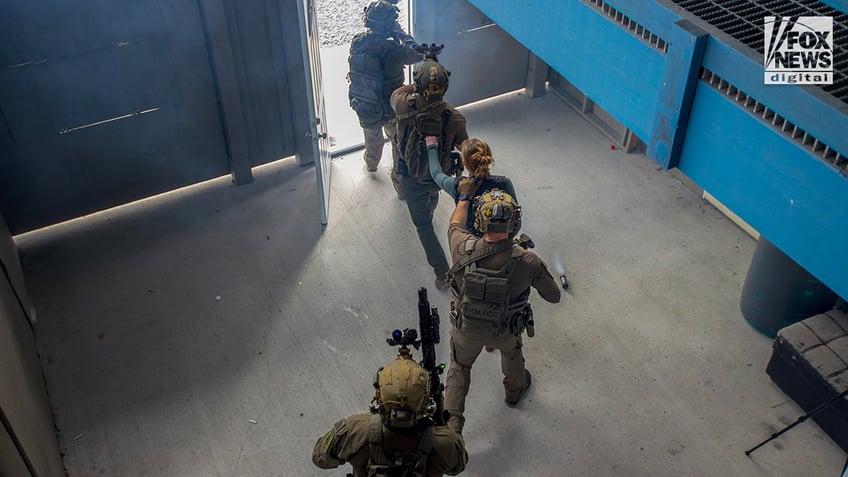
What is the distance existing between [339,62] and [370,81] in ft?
8.62

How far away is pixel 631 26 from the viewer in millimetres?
4262

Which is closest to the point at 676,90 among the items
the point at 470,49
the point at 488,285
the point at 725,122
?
the point at 725,122

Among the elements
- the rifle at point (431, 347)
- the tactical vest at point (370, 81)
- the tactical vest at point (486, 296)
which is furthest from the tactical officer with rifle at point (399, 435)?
the tactical vest at point (370, 81)

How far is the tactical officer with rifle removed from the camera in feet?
10.8

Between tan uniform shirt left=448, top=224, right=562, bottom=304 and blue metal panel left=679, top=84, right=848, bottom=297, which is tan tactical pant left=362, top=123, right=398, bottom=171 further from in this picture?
blue metal panel left=679, top=84, right=848, bottom=297

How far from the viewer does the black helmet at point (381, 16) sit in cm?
582

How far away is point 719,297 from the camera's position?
19.0 ft

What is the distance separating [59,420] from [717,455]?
4223 mm

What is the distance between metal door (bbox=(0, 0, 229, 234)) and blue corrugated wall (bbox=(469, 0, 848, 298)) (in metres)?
3.11

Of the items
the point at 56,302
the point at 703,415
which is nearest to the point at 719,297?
the point at 703,415

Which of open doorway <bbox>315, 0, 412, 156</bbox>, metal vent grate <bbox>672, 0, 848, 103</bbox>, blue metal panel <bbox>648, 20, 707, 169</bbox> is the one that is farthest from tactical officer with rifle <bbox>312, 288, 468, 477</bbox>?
open doorway <bbox>315, 0, 412, 156</bbox>

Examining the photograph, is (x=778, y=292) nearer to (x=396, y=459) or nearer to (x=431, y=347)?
(x=431, y=347)

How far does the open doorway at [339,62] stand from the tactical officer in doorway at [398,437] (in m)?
3.86

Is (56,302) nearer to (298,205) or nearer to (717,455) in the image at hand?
(298,205)
